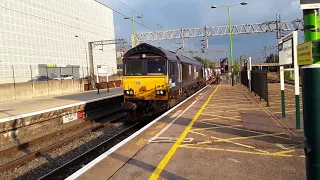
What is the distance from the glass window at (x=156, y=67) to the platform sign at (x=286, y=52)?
18.4 ft

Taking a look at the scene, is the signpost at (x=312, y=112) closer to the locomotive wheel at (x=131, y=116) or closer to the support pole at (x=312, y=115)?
the support pole at (x=312, y=115)

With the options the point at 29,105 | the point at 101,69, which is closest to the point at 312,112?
the point at 29,105

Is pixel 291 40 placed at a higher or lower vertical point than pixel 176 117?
higher

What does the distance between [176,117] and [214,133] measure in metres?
3.18

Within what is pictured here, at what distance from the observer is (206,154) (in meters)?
6.38

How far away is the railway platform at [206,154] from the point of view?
525 centimetres

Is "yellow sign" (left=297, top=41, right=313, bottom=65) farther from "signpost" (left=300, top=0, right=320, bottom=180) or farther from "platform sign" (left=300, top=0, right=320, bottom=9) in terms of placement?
"platform sign" (left=300, top=0, right=320, bottom=9)

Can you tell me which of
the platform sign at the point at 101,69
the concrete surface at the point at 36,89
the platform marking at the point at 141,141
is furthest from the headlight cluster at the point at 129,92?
the platform sign at the point at 101,69

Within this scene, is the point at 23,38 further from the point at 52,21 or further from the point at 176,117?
the point at 176,117

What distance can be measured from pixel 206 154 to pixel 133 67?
877 centimetres

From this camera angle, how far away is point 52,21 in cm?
6291

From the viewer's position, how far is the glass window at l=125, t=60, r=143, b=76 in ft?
47.1

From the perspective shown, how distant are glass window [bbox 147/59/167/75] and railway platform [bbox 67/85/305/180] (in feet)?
15.6

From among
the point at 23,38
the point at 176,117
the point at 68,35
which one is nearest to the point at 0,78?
the point at 23,38
